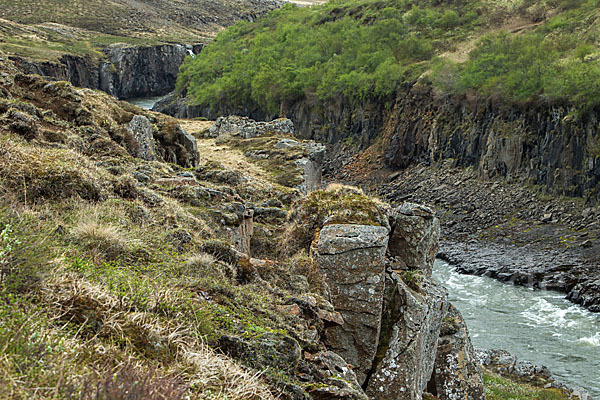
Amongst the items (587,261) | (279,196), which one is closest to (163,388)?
(279,196)

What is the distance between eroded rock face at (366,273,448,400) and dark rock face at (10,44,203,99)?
74092 mm

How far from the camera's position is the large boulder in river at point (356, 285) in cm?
839

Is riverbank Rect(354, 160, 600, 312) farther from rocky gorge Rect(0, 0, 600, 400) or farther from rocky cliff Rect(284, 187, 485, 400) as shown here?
rocky cliff Rect(284, 187, 485, 400)

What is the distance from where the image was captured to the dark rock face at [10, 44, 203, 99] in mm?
81875

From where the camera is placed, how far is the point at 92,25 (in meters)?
112

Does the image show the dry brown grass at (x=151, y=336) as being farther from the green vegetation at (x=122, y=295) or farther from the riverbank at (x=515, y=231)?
the riverbank at (x=515, y=231)

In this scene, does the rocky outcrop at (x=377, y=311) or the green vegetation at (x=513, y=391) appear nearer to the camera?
the rocky outcrop at (x=377, y=311)

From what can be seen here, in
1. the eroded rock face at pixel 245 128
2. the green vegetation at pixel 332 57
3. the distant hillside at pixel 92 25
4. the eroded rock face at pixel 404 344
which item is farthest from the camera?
the distant hillside at pixel 92 25

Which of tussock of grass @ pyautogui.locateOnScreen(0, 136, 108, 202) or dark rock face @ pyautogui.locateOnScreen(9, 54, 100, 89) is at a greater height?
dark rock face @ pyautogui.locateOnScreen(9, 54, 100, 89)

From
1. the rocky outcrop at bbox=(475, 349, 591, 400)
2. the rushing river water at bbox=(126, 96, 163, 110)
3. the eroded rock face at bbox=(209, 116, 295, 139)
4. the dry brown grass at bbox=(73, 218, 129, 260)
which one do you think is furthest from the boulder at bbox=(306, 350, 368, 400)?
the rushing river water at bbox=(126, 96, 163, 110)

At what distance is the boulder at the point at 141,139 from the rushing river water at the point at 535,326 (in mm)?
17592

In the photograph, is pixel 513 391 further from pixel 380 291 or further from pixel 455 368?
pixel 380 291

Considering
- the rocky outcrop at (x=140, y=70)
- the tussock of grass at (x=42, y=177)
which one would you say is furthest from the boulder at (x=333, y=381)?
the rocky outcrop at (x=140, y=70)

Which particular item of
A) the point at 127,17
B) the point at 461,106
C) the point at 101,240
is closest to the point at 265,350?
the point at 101,240
